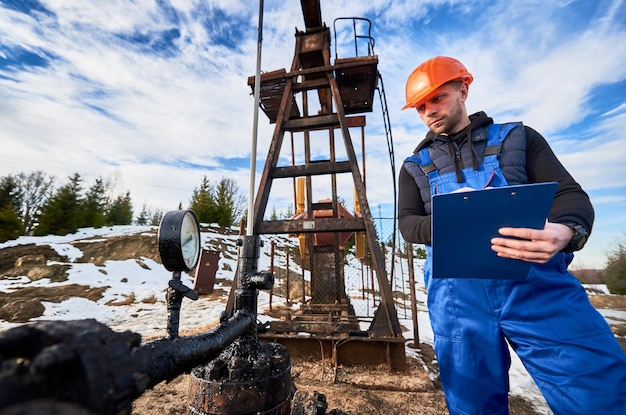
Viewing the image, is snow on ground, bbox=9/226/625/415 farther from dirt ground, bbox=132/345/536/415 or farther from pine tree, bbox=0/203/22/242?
dirt ground, bbox=132/345/536/415

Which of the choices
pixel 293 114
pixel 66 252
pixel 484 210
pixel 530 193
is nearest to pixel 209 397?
pixel 484 210

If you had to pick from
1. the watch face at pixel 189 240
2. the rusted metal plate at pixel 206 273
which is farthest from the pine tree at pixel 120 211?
the watch face at pixel 189 240

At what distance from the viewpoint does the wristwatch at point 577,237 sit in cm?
146

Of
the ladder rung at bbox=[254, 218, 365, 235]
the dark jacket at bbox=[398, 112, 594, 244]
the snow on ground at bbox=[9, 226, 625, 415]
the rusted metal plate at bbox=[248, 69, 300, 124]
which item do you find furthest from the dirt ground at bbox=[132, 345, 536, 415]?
the rusted metal plate at bbox=[248, 69, 300, 124]

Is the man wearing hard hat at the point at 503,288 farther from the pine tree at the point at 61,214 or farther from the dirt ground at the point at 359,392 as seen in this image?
the pine tree at the point at 61,214

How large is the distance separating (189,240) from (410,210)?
1.69 meters

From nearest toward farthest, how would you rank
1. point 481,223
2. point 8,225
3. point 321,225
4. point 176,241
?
point 176,241 < point 481,223 < point 321,225 < point 8,225

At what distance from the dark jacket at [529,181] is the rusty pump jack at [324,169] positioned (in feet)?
4.78

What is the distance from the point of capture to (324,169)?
3.92 meters

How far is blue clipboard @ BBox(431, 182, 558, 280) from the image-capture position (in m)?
1.23

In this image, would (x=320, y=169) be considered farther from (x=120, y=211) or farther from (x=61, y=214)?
(x=120, y=211)

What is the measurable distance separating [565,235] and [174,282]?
77.6 inches

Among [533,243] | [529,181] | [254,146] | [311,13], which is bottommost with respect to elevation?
[533,243]

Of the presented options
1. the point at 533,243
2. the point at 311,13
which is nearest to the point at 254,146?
the point at 533,243
